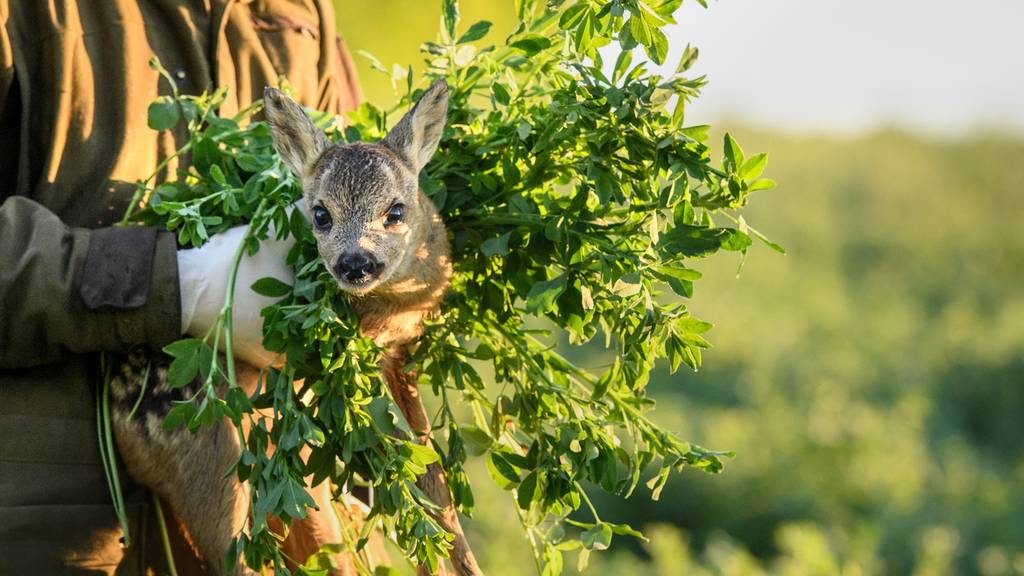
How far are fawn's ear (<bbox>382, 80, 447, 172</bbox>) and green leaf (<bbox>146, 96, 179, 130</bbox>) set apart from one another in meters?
0.51

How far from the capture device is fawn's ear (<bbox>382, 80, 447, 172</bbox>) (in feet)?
9.07

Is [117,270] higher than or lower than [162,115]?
lower

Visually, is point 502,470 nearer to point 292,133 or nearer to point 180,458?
point 180,458

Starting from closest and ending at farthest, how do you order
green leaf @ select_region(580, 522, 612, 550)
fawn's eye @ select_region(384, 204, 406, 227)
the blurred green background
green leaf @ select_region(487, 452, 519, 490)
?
1. green leaf @ select_region(580, 522, 612, 550)
2. green leaf @ select_region(487, 452, 519, 490)
3. fawn's eye @ select_region(384, 204, 406, 227)
4. the blurred green background

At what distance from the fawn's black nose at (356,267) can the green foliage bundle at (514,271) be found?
0.06 m

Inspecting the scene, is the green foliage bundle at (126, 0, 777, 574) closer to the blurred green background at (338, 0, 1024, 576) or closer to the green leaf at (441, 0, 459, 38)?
the green leaf at (441, 0, 459, 38)

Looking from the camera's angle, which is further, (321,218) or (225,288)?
(321,218)

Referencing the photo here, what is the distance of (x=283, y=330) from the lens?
247cm

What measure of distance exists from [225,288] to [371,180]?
0.45 m

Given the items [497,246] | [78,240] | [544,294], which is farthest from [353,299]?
[78,240]

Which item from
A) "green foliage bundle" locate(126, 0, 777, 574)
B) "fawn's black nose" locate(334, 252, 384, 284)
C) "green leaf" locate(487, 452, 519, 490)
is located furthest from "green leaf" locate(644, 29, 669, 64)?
"green leaf" locate(487, 452, 519, 490)

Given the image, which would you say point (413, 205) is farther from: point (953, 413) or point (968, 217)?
point (968, 217)

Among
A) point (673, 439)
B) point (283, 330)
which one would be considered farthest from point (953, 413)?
point (283, 330)

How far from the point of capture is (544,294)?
248 cm
